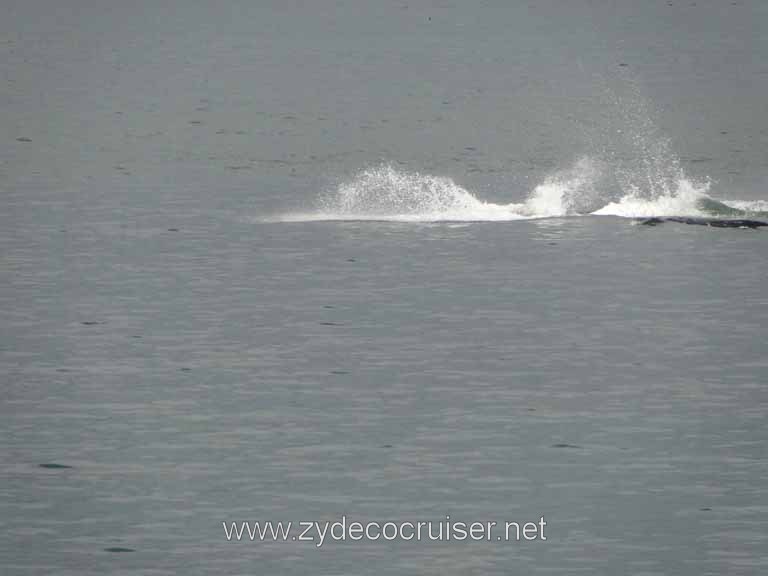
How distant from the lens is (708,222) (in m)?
46.4

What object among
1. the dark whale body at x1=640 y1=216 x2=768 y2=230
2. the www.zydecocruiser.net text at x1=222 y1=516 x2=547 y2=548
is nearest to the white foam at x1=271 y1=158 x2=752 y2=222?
the dark whale body at x1=640 y1=216 x2=768 y2=230

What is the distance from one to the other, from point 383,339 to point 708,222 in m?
15.6

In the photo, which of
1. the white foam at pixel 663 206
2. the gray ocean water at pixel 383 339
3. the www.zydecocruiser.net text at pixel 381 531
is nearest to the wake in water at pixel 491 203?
the white foam at pixel 663 206

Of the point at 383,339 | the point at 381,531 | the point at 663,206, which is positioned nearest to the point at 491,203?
the point at 663,206

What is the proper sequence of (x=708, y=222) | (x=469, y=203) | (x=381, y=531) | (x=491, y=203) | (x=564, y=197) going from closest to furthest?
(x=381, y=531) → (x=708, y=222) → (x=469, y=203) → (x=491, y=203) → (x=564, y=197)

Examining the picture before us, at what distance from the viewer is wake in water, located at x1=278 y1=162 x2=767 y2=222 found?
157 feet

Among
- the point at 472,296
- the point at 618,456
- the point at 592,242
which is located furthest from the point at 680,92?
the point at 618,456

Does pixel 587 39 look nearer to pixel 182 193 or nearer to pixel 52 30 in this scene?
pixel 52 30

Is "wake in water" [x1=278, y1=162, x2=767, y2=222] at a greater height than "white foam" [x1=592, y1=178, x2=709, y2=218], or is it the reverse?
"white foam" [x1=592, y1=178, x2=709, y2=218]

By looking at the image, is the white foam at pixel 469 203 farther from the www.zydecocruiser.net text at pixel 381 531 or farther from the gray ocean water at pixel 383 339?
the www.zydecocruiser.net text at pixel 381 531

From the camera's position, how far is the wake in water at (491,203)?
4784 cm

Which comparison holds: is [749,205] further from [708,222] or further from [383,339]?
[383,339]

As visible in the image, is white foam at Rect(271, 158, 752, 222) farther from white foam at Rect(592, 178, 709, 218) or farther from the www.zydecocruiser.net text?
the www.zydecocruiser.net text

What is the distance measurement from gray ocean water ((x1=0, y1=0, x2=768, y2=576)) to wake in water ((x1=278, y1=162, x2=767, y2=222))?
142mm
